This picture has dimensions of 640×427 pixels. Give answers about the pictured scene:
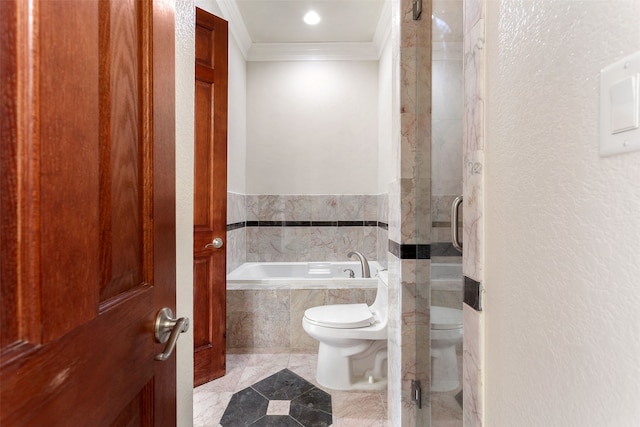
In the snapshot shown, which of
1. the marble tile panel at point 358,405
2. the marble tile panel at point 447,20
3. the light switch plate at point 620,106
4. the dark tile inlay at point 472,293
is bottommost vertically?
the marble tile panel at point 358,405

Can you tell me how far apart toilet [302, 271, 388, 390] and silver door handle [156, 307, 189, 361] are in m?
1.46

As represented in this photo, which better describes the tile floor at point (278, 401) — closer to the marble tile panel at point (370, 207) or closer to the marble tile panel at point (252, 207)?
the marble tile panel at point (252, 207)

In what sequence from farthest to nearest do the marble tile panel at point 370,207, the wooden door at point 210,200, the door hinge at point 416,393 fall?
the marble tile panel at point 370,207 < the wooden door at point 210,200 < the door hinge at point 416,393

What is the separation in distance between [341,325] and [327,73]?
2666 mm

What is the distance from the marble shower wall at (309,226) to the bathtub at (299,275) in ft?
0.37

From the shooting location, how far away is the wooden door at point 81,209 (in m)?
0.36

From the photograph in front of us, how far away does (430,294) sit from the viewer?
1417mm

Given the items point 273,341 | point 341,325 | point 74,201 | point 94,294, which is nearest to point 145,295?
point 94,294

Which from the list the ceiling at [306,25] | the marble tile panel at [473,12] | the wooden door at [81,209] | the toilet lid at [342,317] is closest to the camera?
the wooden door at [81,209]

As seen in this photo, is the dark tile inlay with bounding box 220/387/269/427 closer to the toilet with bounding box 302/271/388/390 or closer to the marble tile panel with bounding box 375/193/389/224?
the toilet with bounding box 302/271/388/390

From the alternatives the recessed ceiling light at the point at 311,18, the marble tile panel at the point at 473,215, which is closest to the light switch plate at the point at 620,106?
the marble tile panel at the point at 473,215

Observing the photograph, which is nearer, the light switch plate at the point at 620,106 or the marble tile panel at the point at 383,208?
the light switch plate at the point at 620,106

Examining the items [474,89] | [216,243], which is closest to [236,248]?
[216,243]

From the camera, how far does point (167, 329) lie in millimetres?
721
